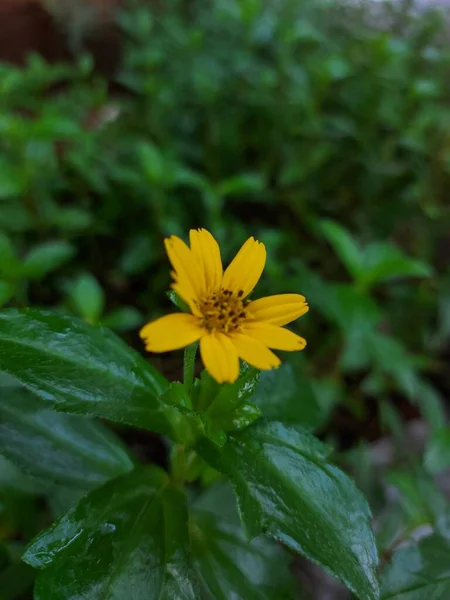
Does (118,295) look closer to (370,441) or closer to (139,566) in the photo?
(370,441)

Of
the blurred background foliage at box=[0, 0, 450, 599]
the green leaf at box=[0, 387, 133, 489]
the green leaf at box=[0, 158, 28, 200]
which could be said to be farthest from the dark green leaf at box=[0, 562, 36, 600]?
the green leaf at box=[0, 158, 28, 200]

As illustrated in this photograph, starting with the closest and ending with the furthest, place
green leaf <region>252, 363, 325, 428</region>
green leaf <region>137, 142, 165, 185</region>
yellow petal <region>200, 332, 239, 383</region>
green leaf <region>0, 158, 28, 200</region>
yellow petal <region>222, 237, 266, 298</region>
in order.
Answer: yellow petal <region>200, 332, 239, 383</region> → yellow petal <region>222, 237, 266, 298</region> → green leaf <region>252, 363, 325, 428</region> → green leaf <region>0, 158, 28, 200</region> → green leaf <region>137, 142, 165, 185</region>

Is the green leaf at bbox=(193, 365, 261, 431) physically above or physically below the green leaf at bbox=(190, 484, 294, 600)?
above

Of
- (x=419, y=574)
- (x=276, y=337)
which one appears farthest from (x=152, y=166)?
(x=419, y=574)

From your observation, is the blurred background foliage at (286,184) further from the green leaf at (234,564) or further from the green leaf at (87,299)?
the green leaf at (234,564)

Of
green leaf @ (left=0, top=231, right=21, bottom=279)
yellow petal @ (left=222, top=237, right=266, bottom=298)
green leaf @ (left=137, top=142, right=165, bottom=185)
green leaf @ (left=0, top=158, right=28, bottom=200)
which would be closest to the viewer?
yellow petal @ (left=222, top=237, right=266, bottom=298)

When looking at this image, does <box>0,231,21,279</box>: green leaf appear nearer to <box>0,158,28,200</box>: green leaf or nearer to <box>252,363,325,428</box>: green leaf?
<box>0,158,28,200</box>: green leaf

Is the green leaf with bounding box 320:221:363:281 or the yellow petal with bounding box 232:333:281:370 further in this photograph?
the green leaf with bounding box 320:221:363:281
